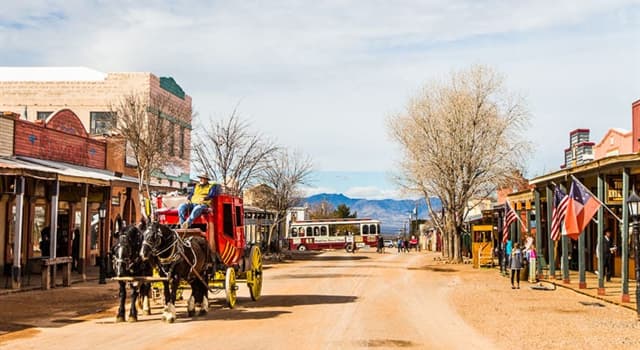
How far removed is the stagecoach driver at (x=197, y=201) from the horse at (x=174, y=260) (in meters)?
0.53

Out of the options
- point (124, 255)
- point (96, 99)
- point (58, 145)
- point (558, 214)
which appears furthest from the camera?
point (96, 99)

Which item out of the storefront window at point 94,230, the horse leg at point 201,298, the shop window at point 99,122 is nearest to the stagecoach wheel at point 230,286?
the horse leg at point 201,298

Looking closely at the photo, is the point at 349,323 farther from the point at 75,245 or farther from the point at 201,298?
the point at 75,245

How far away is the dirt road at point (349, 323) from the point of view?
12602 millimetres

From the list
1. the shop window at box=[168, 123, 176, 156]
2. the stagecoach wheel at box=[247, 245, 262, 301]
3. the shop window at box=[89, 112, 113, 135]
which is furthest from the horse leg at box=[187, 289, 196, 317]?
the shop window at box=[89, 112, 113, 135]

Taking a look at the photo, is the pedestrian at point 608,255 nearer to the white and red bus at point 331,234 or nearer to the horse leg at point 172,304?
the horse leg at point 172,304

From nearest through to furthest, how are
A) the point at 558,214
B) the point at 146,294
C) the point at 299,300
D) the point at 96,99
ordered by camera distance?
1. the point at 146,294
2. the point at 299,300
3. the point at 558,214
4. the point at 96,99

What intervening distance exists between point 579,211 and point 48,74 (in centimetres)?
4629

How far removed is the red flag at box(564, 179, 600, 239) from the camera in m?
20.2

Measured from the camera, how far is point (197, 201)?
1703 centimetres

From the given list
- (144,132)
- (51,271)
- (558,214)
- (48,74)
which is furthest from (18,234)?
(48,74)

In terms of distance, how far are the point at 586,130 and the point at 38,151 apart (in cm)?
3412

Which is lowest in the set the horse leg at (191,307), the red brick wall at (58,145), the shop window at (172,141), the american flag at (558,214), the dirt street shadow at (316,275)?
the dirt street shadow at (316,275)

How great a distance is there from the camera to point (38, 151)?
28.7 m
